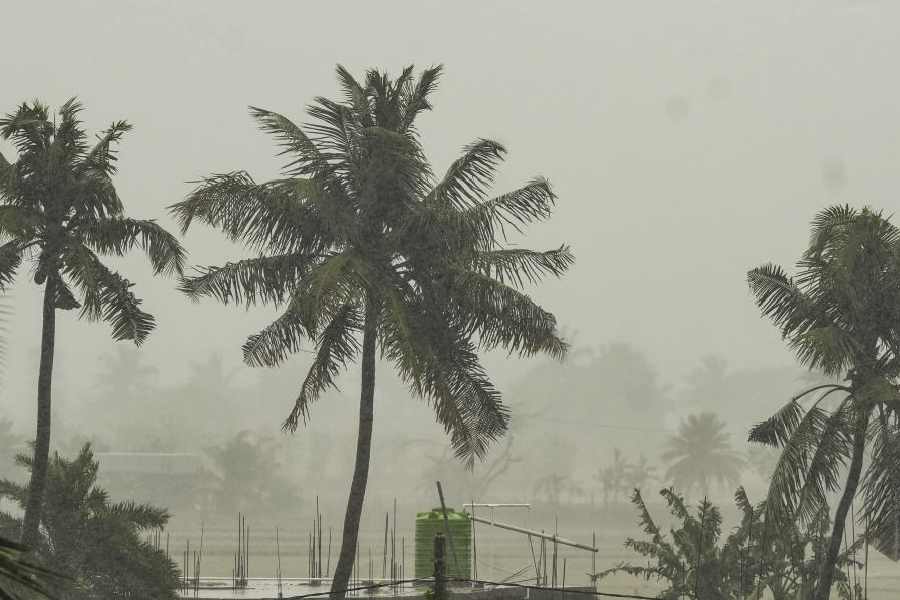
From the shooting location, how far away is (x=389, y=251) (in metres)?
27.5

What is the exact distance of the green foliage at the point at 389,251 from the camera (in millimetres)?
26344

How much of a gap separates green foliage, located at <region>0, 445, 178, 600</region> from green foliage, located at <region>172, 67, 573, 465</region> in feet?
13.3

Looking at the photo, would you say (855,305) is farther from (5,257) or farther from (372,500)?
(372,500)

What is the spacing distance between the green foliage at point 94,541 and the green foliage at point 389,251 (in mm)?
4047

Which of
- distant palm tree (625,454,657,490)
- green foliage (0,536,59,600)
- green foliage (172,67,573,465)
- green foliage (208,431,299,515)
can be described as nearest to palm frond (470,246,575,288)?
green foliage (172,67,573,465)

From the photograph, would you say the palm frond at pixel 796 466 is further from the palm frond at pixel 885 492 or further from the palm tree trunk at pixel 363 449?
the palm tree trunk at pixel 363 449

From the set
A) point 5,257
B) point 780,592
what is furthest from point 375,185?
point 780,592

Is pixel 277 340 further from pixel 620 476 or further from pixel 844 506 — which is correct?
pixel 620 476

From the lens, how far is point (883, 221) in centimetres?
2625

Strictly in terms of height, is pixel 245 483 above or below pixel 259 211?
below

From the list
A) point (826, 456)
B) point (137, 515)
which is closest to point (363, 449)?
point (137, 515)

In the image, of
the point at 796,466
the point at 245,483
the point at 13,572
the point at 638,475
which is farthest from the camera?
the point at 638,475

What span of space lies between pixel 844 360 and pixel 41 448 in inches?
626

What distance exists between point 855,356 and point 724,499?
486 ft
